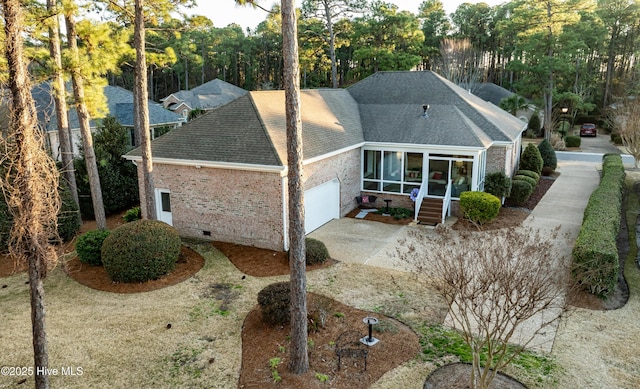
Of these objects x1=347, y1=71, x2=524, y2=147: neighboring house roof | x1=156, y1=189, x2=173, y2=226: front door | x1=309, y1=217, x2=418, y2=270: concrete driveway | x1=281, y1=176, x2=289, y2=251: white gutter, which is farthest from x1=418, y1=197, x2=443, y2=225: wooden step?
x1=156, y1=189, x2=173, y2=226: front door

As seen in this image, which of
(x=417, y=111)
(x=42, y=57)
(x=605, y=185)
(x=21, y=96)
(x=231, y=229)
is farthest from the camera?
(x=417, y=111)

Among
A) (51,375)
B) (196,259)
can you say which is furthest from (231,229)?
(51,375)

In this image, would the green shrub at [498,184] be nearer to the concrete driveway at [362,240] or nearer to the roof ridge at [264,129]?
the concrete driveway at [362,240]

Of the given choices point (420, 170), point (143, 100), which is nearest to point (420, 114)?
point (420, 170)

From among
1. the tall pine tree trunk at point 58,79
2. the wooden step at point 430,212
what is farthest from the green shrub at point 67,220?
the wooden step at point 430,212

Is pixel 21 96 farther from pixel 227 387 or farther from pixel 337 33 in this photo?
pixel 337 33
